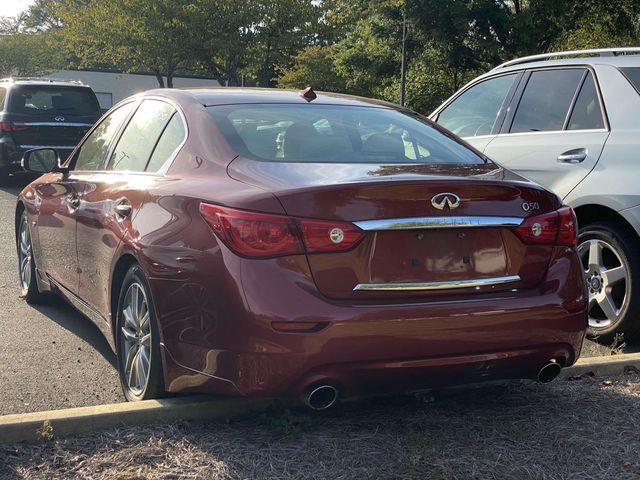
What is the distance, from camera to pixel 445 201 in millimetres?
3285

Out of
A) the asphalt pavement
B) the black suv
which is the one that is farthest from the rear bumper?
the black suv

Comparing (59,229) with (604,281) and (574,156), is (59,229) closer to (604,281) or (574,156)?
(574,156)

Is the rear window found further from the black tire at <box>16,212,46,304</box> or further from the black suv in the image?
the black suv

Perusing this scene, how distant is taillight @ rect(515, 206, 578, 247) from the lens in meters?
3.47

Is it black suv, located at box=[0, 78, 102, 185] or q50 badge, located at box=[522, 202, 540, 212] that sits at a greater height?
q50 badge, located at box=[522, 202, 540, 212]

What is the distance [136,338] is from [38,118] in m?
11.5

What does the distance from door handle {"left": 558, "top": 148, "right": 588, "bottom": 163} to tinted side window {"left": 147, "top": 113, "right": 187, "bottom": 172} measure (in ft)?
8.67

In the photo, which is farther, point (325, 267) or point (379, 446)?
point (379, 446)

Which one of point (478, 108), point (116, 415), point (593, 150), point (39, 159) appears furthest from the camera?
point (478, 108)

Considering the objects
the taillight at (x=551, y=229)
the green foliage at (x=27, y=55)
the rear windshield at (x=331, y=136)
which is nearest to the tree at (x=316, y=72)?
the green foliage at (x=27, y=55)

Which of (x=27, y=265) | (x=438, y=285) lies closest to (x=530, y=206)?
(x=438, y=285)

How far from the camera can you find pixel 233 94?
441 cm

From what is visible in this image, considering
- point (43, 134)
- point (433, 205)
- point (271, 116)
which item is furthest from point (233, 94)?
point (43, 134)

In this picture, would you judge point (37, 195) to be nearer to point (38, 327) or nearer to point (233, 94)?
point (38, 327)
